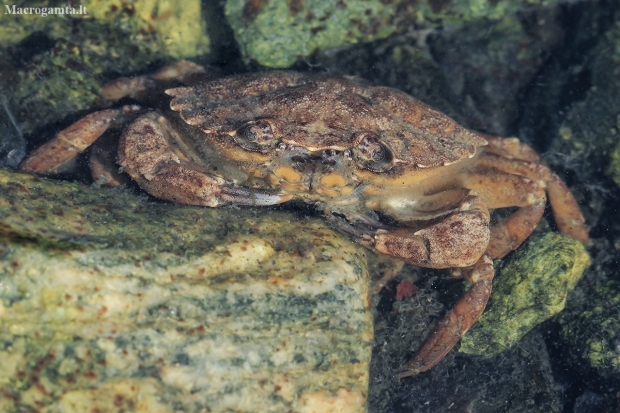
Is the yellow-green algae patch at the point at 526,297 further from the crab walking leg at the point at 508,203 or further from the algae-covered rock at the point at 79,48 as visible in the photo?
the algae-covered rock at the point at 79,48

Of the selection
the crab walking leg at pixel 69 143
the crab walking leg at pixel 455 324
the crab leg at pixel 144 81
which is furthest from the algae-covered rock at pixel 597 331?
the crab walking leg at pixel 69 143

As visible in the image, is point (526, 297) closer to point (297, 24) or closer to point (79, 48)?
point (297, 24)

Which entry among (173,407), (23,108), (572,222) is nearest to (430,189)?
(572,222)

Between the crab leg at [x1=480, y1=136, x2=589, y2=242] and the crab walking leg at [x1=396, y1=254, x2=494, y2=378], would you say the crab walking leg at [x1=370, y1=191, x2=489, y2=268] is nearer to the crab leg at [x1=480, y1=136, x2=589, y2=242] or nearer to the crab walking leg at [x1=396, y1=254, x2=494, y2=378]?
the crab walking leg at [x1=396, y1=254, x2=494, y2=378]

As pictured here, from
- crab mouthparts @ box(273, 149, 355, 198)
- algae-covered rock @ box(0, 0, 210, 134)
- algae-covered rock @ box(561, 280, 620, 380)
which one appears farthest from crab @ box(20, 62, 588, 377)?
algae-covered rock @ box(561, 280, 620, 380)

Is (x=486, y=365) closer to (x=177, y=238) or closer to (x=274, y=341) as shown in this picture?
(x=274, y=341)

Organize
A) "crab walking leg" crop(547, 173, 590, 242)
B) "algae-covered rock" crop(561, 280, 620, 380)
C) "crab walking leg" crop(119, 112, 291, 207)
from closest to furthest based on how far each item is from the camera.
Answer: "crab walking leg" crop(119, 112, 291, 207) → "algae-covered rock" crop(561, 280, 620, 380) → "crab walking leg" crop(547, 173, 590, 242)

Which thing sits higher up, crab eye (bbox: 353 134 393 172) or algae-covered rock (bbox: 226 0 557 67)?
algae-covered rock (bbox: 226 0 557 67)
